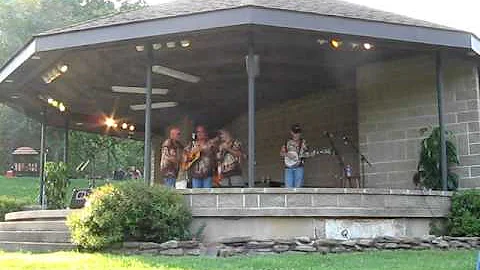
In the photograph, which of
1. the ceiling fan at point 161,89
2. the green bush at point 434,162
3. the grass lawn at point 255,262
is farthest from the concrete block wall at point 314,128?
the grass lawn at point 255,262

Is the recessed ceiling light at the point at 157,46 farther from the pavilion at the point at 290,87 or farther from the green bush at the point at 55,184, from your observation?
the green bush at the point at 55,184

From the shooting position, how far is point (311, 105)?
44.7ft

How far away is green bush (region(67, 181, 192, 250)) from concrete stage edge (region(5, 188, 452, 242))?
0.48 meters

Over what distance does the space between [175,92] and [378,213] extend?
21.5ft

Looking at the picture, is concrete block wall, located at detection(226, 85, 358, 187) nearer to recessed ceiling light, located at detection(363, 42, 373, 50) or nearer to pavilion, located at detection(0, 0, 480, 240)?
pavilion, located at detection(0, 0, 480, 240)

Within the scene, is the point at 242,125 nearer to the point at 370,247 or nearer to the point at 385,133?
the point at 385,133

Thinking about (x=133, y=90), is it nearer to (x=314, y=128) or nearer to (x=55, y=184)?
(x=55, y=184)

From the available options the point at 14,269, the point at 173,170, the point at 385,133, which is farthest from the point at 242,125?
the point at 14,269

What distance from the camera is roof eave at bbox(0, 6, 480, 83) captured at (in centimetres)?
875

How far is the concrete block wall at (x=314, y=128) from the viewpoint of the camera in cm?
1275

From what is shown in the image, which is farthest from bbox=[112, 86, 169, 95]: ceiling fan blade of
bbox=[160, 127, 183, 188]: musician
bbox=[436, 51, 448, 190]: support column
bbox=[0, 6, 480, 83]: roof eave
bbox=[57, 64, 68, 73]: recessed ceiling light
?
bbox=[436, 51, 448, 190]: support column

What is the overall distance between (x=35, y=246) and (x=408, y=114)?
21.6 ft

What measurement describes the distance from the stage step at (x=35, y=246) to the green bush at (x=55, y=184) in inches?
124

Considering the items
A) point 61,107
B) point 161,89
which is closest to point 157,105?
point 161,89
